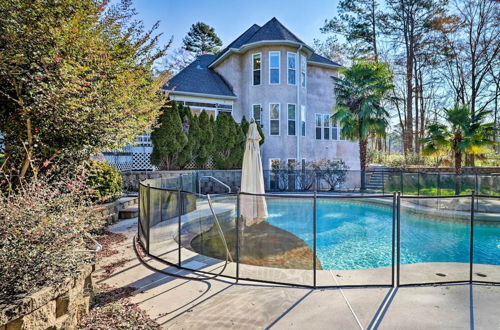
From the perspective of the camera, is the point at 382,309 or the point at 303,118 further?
the point at 303,118

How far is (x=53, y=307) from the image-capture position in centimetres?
255

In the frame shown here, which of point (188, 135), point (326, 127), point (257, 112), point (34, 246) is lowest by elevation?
point (34, 246)

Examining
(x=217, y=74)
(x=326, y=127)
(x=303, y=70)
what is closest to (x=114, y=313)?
(x=303, y=70)

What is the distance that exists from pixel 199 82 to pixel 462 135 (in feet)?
45.4

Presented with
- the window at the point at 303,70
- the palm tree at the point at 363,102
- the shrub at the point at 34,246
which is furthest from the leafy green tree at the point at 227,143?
the shrub at the point at 34,246

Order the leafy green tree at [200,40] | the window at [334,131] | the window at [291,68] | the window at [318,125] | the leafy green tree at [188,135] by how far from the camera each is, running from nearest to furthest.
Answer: the leafy green tree at [188,135] → the window at [291,68] → the window at [318,125] → the window at [334,131] → the leafy green tree at [200,40]

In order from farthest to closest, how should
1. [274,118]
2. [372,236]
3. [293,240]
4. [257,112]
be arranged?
[257,112]
[274,118]
[293,240]
[372,236]

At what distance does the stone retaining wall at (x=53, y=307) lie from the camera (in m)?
2.20

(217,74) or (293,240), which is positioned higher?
(217,74)

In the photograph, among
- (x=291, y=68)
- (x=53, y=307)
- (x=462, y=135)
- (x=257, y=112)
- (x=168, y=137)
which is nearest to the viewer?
(x=53, y=307)

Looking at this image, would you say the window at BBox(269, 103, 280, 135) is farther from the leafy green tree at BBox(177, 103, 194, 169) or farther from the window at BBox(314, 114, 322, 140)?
the leafy green tree at BBox(177, 103, 194, 169)

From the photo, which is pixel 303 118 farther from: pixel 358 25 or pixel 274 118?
pixel 358 25

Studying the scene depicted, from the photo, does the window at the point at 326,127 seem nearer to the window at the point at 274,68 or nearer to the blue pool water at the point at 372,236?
the window at the point at 274,68

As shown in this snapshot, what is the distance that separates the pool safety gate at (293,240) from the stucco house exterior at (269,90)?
11.6 m
